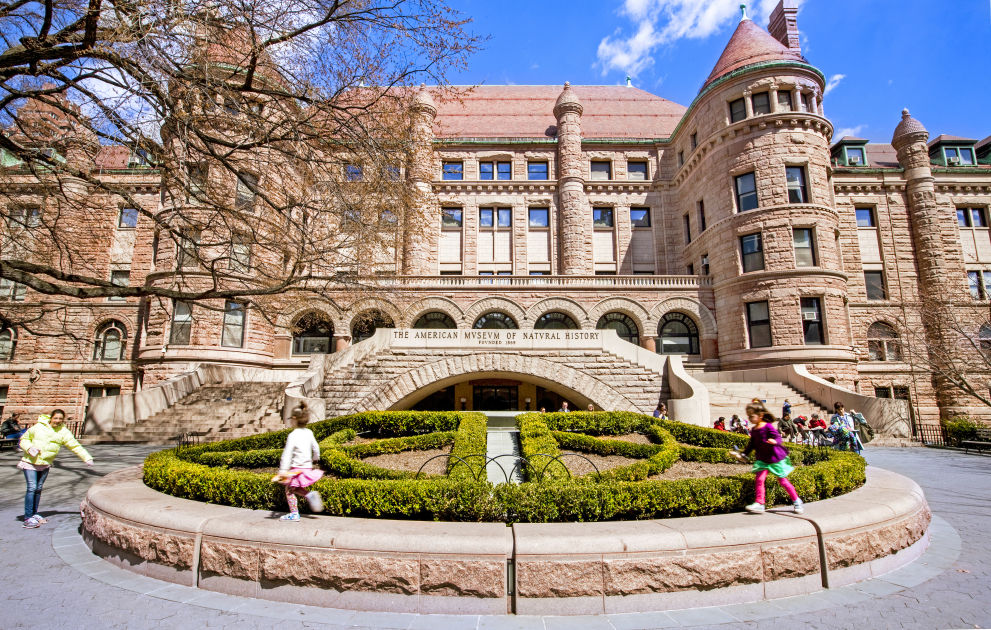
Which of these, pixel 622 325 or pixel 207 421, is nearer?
pixel 207 421

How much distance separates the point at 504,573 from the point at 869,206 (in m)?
36.3

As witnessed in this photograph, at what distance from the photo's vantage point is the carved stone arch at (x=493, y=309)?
25609 millimetres

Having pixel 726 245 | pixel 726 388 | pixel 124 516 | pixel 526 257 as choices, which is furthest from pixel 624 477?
pixel 526 257

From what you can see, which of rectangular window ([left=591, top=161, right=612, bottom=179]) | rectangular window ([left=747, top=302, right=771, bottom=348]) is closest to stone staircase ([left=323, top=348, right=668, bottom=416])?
rectangular window ([left=747, top=302, right=771, bottom=348])

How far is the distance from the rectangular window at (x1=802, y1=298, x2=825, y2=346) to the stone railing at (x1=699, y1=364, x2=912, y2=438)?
5.91 feet

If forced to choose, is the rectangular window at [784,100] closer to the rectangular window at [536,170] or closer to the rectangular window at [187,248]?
the rectangular window at [536,170]

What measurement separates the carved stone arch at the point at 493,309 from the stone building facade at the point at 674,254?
112mm

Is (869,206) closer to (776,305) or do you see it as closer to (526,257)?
(776,305)

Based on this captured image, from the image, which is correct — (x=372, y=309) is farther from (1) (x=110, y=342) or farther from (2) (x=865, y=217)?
(2) (x=865, y=217)

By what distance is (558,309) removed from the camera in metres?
26.0

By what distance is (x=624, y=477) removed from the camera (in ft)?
23.1

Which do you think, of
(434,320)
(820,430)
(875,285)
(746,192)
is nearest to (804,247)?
(746,192)

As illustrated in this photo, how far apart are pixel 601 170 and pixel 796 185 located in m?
12.7

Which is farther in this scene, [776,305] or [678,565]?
[776,305]
